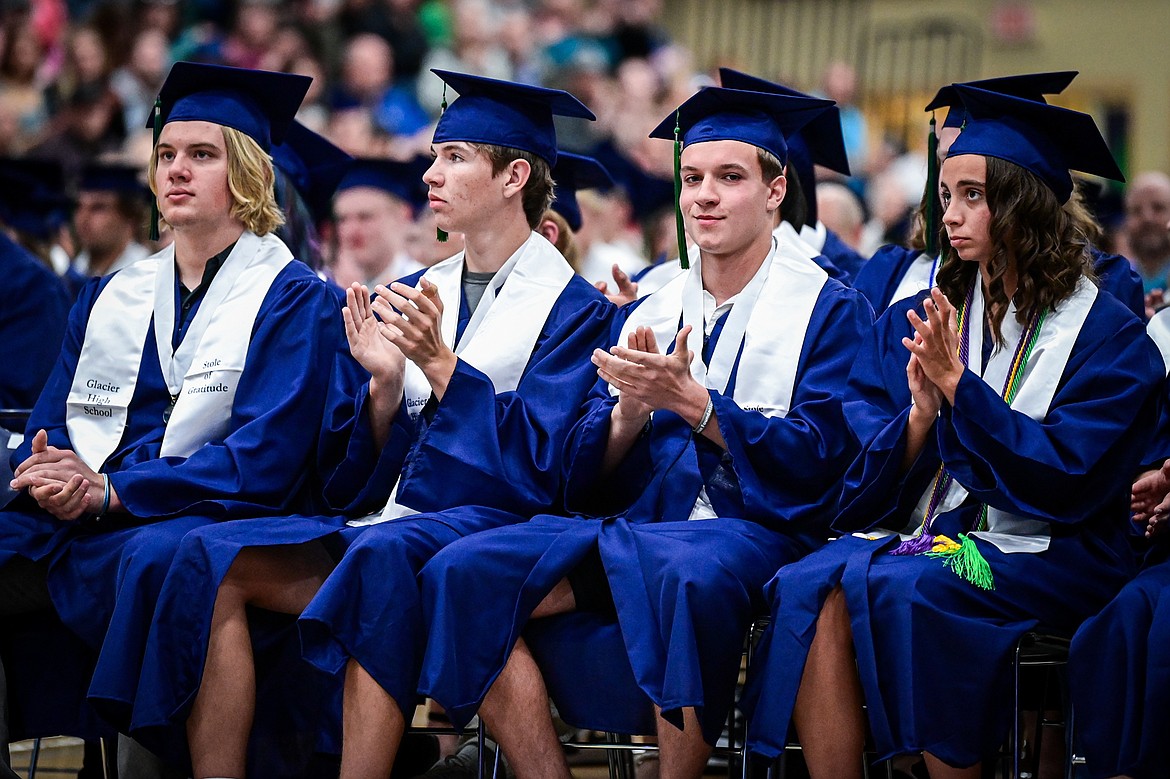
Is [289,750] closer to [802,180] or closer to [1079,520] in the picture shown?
[1079,520]

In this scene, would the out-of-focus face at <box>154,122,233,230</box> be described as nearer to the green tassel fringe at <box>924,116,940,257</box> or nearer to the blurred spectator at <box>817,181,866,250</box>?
the green tassel fringe at <box>924,116,940,257</box>

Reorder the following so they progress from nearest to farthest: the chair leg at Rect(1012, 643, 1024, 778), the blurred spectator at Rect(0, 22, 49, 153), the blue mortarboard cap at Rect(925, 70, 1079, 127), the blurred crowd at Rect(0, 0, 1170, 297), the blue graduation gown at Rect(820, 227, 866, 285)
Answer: the chair leg at Rect(1012, 643, 1024, 778), the blue mortarboard cap at Rect(925, 70, 1079, 127), the blue graduation gown at Rect(820, 227, 866, 285), the blurred crowd at Rect(0, 0, 1170, 297), the blurred spectator at Rect(0, 22, 49, 153)

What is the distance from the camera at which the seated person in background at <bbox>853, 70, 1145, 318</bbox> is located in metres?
4.27

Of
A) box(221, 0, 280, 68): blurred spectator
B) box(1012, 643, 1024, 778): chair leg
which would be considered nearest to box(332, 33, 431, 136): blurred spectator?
box(221, 0, 280, 68): blurred spectator

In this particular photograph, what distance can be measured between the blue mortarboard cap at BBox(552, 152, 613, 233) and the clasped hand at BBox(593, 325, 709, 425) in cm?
142

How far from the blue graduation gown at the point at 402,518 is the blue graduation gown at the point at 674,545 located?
0.09 m

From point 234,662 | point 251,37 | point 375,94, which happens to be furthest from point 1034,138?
point 251,37

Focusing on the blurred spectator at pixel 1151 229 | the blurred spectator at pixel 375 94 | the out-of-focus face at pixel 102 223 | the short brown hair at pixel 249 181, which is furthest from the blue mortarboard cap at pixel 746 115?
the blurred spectator at pixel 375 94

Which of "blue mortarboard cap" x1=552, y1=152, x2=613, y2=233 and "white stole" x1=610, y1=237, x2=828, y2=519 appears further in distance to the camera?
"blue mortarboard cap" x1=552, y1=152, x2=613, y2=233

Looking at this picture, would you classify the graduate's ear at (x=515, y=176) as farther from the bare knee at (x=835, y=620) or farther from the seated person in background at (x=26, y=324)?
the seated person in background at (x=26, y=324)

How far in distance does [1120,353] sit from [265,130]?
2.71 meters

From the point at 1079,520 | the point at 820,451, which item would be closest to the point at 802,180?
the point at 820,451

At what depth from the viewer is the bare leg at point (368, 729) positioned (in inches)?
154

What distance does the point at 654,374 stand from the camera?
13.3 feet
